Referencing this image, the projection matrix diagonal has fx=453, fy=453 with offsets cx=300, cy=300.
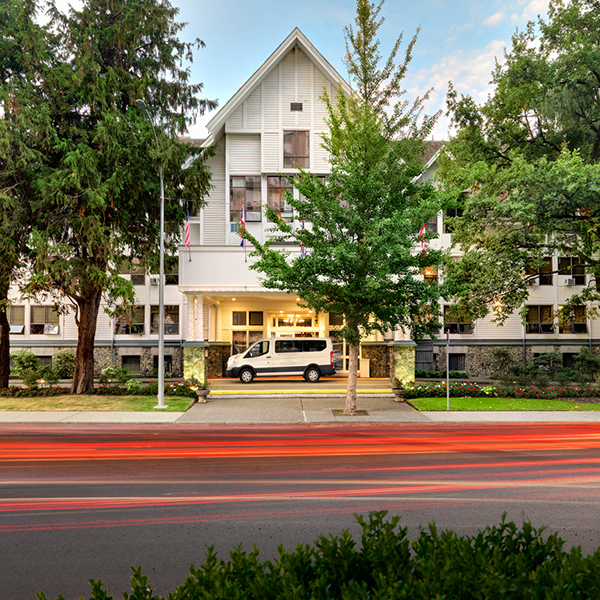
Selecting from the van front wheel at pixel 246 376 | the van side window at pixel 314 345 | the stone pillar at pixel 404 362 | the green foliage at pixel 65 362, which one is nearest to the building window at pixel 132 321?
the green foliage at pixel 65 362

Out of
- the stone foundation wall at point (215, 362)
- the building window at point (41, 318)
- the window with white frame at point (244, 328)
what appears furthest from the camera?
the building window at point (41, 318)

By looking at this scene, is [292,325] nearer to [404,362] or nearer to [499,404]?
[404,362]

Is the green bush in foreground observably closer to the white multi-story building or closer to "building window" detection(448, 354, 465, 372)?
the white multi-story building

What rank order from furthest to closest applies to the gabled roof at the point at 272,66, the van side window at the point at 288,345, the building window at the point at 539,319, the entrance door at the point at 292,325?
the building window at the point at 539,319, the entrance door at the point at 292,325, the van side window at the point at 288,345, the gabled roof at the point at 272,66

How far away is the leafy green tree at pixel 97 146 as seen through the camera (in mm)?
16469

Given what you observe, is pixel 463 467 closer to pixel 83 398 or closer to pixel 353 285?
pixel 353 285

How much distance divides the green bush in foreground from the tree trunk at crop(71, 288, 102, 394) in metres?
17.9

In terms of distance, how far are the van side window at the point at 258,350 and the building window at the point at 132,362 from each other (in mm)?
9148

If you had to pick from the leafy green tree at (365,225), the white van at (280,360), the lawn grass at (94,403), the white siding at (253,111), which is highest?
the white siding at (253,111)

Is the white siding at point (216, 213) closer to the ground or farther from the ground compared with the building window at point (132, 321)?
farther from the ground

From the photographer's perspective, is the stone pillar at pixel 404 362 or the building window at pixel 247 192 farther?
the building window at pixel 247 192

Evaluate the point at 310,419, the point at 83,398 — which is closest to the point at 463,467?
the point at 310,419

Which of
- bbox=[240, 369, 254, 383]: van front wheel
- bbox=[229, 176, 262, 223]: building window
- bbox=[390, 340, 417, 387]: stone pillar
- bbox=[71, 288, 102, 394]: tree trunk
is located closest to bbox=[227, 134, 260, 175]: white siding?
bbox=[229, 176, 262, 223]: building window

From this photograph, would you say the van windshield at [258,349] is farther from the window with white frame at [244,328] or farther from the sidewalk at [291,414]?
the window with white frame at [244,328]
